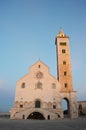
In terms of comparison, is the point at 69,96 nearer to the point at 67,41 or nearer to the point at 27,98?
the point at 27,98

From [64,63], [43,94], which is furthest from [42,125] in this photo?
[64,63]

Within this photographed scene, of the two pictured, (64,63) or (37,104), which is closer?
(37,104)

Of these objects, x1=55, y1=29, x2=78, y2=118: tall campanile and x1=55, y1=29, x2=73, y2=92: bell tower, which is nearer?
x1=55, y1=29, x2=78, y2=118: tall campanile

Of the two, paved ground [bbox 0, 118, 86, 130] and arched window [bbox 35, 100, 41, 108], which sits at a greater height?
arched window [bbox 35, 100, 41, 108]

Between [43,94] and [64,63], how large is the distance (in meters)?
10.9

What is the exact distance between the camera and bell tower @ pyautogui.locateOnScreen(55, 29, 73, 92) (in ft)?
144

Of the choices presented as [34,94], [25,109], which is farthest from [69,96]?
[25,109]

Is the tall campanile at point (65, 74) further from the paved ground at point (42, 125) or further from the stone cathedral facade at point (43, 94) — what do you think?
the paved ground at point (42, 125)

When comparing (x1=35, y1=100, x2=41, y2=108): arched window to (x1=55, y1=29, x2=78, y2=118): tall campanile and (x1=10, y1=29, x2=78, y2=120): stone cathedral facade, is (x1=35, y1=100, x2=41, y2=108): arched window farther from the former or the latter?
(x1=55, y1=29, x2=78, y2=118): tall campanile

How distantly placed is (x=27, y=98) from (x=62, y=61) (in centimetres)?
1397

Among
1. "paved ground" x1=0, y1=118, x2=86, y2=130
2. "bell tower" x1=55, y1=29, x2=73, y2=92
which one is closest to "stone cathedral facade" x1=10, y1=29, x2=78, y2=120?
"bell tower" x1=55, y1=29, x2=73, y2=92

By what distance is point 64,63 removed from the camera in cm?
4634

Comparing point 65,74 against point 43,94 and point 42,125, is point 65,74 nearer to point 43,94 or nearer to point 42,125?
point 43,94

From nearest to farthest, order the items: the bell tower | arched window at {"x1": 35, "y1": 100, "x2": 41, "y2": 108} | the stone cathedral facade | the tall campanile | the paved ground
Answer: the paved ground < the stone cathedral facade < arched window at {"x1": 35, "y1": 100, "x2": 41, "y2": 108} < the tall campanile < the bell tower
